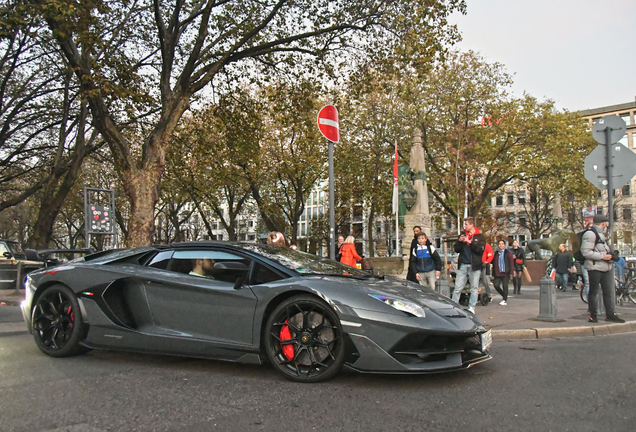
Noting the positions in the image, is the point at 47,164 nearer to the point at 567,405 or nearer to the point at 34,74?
the point at 34,74

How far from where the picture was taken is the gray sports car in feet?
12.9

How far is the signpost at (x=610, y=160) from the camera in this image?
28.5 ft

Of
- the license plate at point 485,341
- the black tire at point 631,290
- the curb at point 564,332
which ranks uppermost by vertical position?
the license plate at point 485,341

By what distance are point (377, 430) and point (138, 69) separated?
58.7 feet

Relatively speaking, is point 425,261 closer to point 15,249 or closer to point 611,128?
point 611,128

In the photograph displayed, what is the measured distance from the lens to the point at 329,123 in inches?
317

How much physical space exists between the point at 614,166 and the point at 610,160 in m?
0.13

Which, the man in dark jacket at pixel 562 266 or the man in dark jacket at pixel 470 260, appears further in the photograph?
the man in dark jacket at pixel 562 266

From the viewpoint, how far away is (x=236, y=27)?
47.5 feet

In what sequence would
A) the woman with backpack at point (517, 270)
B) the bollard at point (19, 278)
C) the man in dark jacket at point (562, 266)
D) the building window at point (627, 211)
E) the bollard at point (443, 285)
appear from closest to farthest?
the bollard at point (443, 285) → the bollard at point (19, 278) → the woman with backpack at point (517, 270) → the man in dark jacket at point (562, 266) → the building window at point (627, 211)

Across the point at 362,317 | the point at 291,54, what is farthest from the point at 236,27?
the point at 362,317

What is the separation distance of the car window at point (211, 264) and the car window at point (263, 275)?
0.09 metres

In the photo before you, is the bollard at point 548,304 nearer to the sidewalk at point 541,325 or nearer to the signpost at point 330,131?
the sidewalk at point 541,325

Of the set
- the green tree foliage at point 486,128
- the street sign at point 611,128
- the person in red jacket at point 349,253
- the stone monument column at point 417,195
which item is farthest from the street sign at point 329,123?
the green tree foliage at point 486,128
